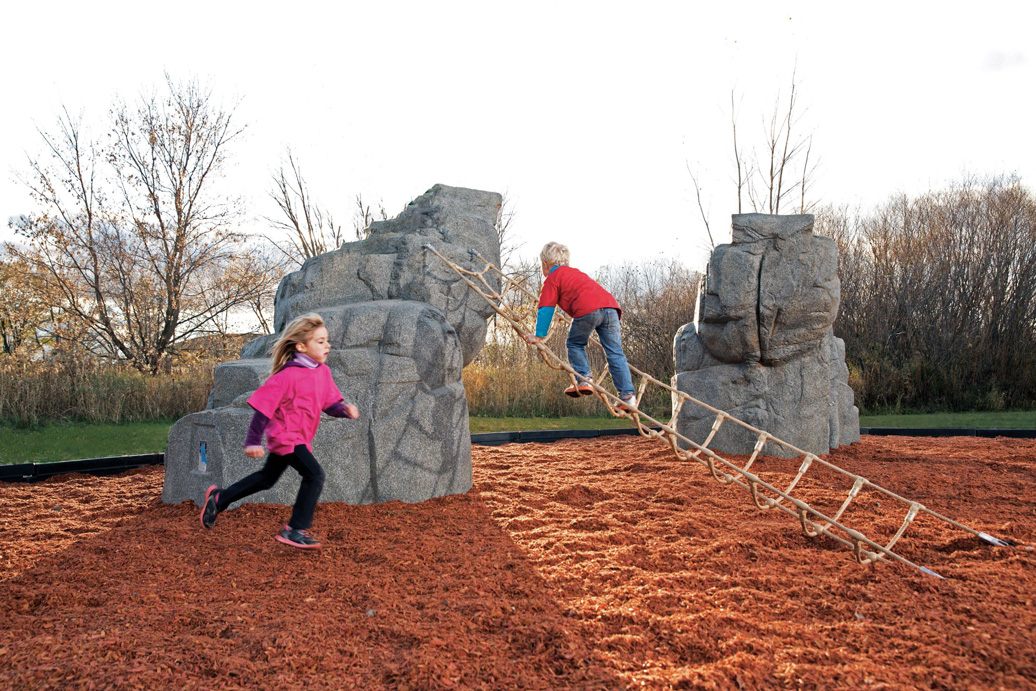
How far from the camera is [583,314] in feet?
16.0

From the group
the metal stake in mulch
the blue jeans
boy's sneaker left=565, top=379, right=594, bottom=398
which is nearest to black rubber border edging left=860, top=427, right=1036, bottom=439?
the metal stake in mulch

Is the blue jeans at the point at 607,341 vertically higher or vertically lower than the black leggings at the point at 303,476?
higher

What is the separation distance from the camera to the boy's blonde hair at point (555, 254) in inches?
202

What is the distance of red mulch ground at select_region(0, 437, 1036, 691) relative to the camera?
8.15 ft

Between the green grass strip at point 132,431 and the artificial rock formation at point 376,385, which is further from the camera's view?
the green grass strip at point 132,431

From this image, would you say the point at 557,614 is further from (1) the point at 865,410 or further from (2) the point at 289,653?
(1) the point at 865,410

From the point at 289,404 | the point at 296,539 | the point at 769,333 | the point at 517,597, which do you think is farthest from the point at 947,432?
→ the point at 289,404

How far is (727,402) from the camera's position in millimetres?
7199

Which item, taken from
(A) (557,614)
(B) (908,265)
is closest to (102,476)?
(A) (557,614)

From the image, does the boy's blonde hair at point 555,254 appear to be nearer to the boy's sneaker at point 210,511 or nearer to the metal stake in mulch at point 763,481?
the metal stake in mulch at point 763,481

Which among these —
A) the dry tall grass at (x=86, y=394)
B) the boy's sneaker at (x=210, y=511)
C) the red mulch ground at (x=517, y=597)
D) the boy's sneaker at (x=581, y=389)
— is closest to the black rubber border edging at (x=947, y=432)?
the red mulch ground at (x=517, y=597)

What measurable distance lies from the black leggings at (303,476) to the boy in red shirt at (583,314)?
1.73 meters

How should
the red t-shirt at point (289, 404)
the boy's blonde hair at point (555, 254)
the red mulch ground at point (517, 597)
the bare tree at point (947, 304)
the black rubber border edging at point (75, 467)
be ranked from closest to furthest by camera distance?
the red mulch ground at point (517, 597) → the red t-shirt at point (289, 404) → the boy's blonde hair at point (555, 254) → the black rubber border edging at point (75, 467) → the bare tree at point (947, 304)

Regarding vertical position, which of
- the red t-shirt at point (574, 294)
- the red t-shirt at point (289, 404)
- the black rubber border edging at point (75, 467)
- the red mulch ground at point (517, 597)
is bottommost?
the red mulch ground at point (517, 597)
